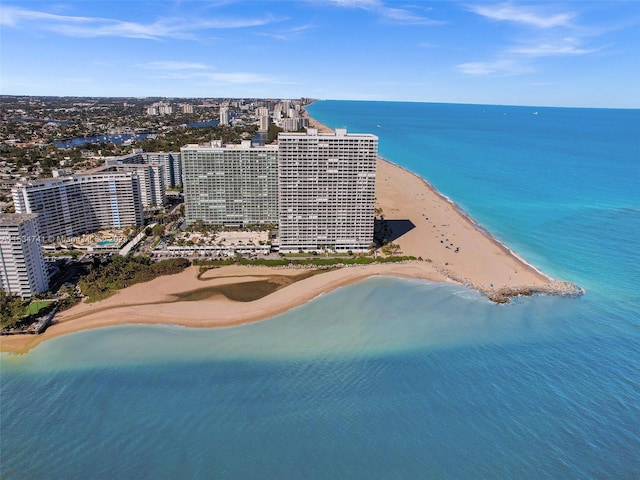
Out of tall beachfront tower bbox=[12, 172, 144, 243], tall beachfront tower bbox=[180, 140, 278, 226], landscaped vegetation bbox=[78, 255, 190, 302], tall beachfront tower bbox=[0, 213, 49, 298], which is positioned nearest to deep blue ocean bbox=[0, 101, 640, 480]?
landscaped vegetation bbox=[78, 255, 190, 302]

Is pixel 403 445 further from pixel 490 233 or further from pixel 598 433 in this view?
pixel 490 233

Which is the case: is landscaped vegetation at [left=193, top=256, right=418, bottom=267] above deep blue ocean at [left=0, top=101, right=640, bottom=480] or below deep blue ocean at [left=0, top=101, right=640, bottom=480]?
above

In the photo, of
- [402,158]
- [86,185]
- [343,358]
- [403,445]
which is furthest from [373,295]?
[402,158]

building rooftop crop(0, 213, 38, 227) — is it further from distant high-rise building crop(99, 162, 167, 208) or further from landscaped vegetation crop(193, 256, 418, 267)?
distant high-rise building crop(99, 162, 167, 208)

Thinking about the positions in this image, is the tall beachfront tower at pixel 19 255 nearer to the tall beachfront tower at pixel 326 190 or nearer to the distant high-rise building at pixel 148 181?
the tall beachfront tower at pixel 326 190

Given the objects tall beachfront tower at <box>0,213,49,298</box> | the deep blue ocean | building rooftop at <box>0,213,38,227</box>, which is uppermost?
building rooftop at <box>0,213,38,227</box>

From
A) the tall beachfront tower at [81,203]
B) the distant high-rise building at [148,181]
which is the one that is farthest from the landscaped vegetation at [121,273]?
the distant high-rise building at [148,181]
